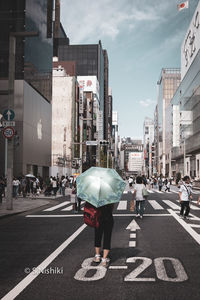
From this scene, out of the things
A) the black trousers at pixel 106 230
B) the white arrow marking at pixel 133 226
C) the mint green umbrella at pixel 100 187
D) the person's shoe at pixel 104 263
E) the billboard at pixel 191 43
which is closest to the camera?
the mint green umbrella at pixel 100 187

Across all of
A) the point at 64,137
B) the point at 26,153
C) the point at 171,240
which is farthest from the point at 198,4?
the point at 171,240

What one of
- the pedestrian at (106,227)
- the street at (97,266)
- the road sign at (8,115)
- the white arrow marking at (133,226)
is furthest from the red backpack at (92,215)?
the road sign at (8,115)

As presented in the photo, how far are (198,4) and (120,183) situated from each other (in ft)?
218

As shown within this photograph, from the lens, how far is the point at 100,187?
5.76m

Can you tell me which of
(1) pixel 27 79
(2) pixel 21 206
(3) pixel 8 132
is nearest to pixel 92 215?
(3) pixel 8 132

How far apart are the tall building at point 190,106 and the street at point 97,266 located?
55.9 m

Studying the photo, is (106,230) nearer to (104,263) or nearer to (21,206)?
(104,263)

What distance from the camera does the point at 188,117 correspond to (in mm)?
71750

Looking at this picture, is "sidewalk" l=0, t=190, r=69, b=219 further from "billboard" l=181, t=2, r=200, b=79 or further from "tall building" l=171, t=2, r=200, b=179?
"billboard" l=181, t=2, r=200, b=79

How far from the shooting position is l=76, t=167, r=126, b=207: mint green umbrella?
225 inches

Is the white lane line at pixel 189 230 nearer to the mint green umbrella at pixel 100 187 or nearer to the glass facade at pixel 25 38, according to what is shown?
the mint green umbrella at pixel 100 187

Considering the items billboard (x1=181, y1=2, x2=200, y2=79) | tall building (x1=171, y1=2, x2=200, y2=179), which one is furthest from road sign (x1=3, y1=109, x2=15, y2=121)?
billboard (x1=181, y1=2, x2=200, y2=79)

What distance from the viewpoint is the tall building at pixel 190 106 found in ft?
213

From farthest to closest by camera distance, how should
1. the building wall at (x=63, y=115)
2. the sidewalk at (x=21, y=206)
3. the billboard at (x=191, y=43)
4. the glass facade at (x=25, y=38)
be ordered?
the building wall at (x=63, y=115), the billboard at (x=191, y=43), the glass facade at (x=25, y=38), the sidewalk at (x=21, y=206)
